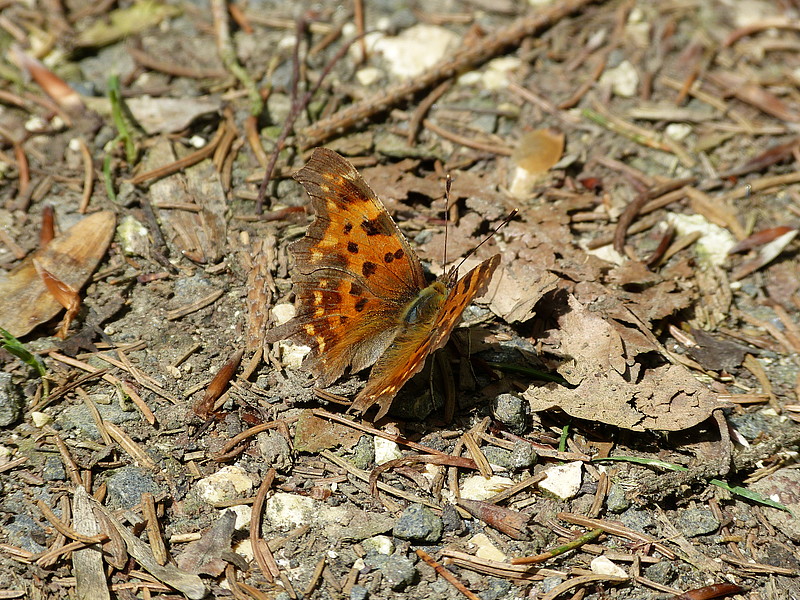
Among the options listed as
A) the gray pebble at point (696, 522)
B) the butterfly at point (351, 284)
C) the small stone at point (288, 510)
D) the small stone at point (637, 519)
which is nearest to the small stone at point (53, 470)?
the small stone at point (288, 510)

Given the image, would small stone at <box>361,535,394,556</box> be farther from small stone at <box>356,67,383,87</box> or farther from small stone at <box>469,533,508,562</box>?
small stone at <box>356,67,383,87</box>

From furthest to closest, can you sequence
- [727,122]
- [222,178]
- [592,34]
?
[592,34]
[727,122]
[222,178]

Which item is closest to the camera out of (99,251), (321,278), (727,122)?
(321,278)

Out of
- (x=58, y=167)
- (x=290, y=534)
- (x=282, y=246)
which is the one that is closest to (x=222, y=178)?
(x=282, y=246)

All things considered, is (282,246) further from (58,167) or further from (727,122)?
(727,122)

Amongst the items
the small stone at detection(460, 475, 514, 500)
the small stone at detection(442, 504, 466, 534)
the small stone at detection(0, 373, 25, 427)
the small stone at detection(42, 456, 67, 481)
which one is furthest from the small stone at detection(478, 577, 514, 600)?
the small stone at detection(0, 373, 25, 427)

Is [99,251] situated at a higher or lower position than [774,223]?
higher

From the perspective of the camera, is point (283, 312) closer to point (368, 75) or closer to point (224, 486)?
point (224, 486)

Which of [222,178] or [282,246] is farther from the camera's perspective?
[222,178]
